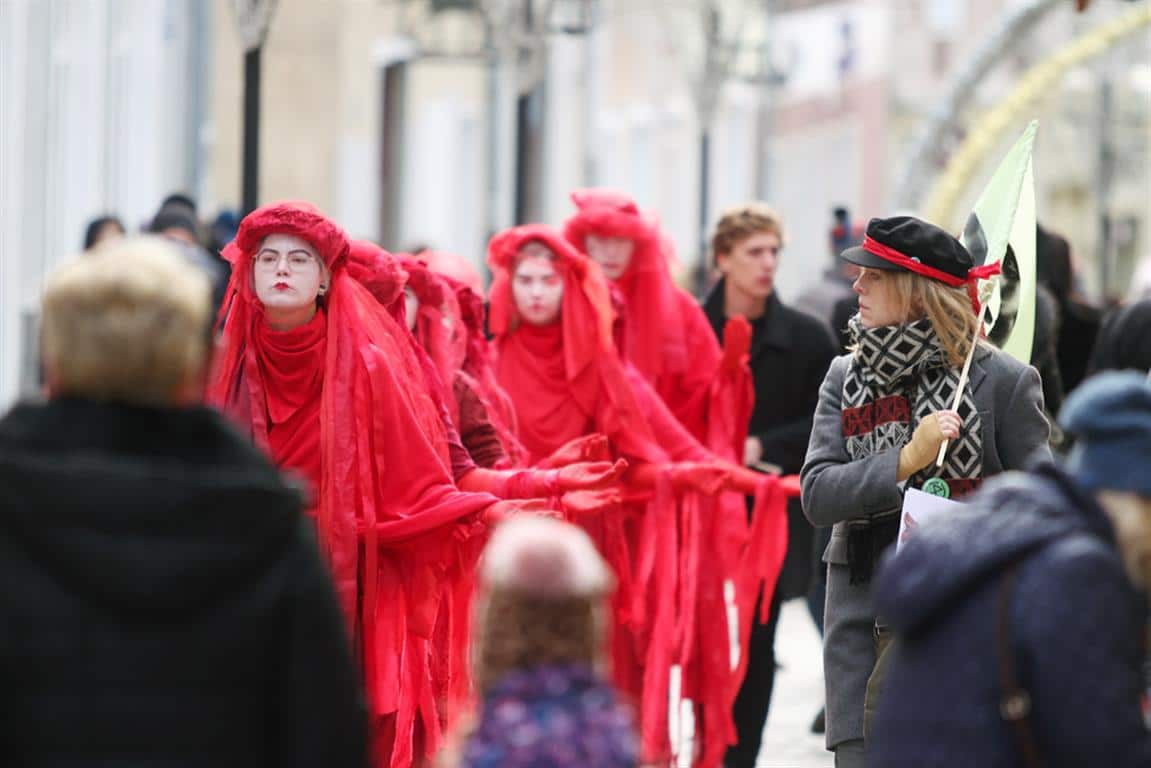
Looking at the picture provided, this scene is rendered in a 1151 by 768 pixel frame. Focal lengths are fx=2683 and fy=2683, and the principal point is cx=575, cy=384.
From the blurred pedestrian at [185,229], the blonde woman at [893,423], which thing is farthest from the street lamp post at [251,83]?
the blonde woman at [893,423]

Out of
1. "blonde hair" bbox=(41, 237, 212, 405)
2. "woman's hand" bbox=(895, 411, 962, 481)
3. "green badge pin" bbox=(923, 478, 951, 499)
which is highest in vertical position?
"blonde hair" bbox=(41, 237, 212, 405)

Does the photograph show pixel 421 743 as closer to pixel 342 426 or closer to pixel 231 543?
pixel 342 426

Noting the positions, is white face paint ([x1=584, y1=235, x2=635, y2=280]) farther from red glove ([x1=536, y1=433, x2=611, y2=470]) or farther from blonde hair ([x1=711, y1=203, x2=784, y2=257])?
red glove ([x1=536, y1=433, x2=611, y2=470])

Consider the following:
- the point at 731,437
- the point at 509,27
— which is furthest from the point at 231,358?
the point at 509,27

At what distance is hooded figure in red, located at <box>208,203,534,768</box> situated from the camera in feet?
23.4

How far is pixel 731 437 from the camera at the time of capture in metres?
9.66

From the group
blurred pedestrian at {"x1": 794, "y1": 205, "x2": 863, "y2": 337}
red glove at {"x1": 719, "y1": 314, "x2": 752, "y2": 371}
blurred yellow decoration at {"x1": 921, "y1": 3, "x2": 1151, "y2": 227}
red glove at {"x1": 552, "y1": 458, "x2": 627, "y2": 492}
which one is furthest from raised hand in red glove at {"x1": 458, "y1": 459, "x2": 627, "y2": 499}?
blurred yellow decoration at {"x1": 921, "y1": 3, "x2": 1151, "y2": 227}

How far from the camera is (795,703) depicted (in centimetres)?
1126

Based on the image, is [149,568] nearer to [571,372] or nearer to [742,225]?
[571,372]

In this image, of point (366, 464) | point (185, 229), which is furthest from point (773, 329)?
point (185, 229)

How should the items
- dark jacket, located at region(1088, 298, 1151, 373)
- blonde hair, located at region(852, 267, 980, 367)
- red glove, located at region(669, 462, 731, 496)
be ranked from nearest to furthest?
blonde hair, located at region(852, 267, 980, 367) → red glove, located at region(669, 462, 731, 496) → dark jacket, located at region(1088, 298, 1151, 373)

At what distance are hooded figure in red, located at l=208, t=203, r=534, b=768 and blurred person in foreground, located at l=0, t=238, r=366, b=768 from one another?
3060 mm

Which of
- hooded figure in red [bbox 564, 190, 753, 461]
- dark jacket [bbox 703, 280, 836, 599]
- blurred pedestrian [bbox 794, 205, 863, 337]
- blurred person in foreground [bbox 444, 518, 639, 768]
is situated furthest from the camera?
blurred pedestrian [bbox 794, 205, 863, 337]

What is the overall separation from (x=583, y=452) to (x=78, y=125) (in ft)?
39.3
